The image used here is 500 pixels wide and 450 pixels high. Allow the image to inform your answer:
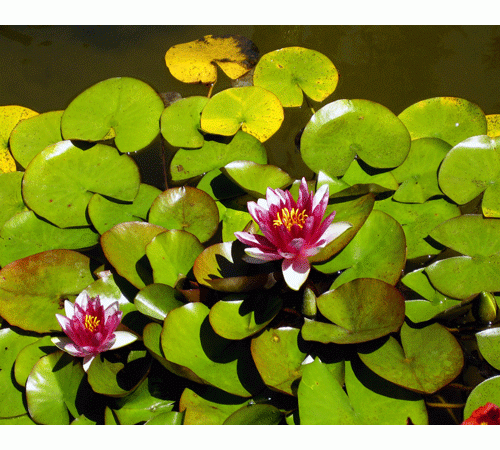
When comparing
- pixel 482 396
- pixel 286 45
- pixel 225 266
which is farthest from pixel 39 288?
pixel 286 45

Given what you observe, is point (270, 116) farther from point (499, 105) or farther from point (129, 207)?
point (499, 105)

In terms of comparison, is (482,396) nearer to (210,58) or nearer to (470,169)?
(470,169)

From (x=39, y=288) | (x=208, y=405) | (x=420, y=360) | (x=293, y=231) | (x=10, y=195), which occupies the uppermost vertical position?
(x=293, y=231)

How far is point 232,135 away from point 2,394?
1.47m

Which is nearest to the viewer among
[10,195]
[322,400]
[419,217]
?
[322,400]

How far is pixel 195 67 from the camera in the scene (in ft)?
7.89

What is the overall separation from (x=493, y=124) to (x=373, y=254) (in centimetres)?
108

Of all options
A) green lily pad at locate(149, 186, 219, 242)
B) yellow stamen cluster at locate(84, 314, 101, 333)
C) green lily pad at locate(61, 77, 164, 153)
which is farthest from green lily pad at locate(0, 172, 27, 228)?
yellow stamen cluster at locate(84, 314, 101, 333)

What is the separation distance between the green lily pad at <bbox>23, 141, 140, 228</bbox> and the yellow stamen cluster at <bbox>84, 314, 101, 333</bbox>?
22.9 inches

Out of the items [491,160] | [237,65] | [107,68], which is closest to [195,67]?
[237,65]

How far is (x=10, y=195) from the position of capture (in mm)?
1936

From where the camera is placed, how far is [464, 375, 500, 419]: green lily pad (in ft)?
4.81

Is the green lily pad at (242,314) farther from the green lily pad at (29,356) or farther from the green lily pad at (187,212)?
the green lily pad at (29,356)

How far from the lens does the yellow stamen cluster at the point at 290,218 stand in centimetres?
142
